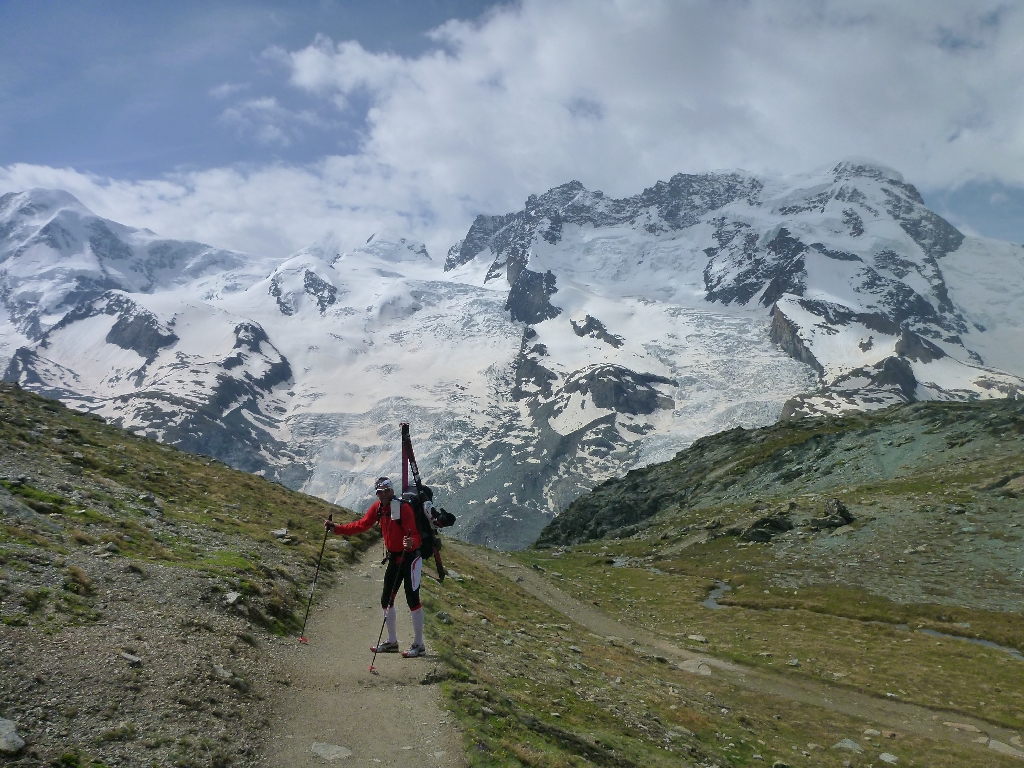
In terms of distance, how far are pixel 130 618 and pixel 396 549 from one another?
5835mm

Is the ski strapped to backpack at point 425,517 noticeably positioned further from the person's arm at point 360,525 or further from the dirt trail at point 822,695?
the dirt trail at point 822,695

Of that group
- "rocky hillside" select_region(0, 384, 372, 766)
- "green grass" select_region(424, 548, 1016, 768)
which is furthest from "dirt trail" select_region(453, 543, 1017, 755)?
"rocky hillside" select_region(0, 384, 372, 766)

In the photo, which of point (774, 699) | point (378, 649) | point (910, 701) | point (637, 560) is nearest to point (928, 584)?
point (910, 701)

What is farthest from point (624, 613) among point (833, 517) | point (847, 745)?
point (833, 517)

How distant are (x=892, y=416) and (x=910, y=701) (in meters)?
77.2

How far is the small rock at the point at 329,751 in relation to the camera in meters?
10.3

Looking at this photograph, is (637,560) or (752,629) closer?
(752,629)

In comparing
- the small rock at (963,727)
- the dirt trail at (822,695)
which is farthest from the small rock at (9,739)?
the small rock at (963,727)

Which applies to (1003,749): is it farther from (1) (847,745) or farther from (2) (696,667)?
(2) (696,667)

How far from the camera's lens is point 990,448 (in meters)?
66.4

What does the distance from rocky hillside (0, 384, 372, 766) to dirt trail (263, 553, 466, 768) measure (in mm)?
549

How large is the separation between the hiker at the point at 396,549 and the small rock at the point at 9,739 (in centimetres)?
761

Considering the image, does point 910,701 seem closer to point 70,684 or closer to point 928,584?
point 928,584

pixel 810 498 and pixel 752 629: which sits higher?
pixel 810 498
